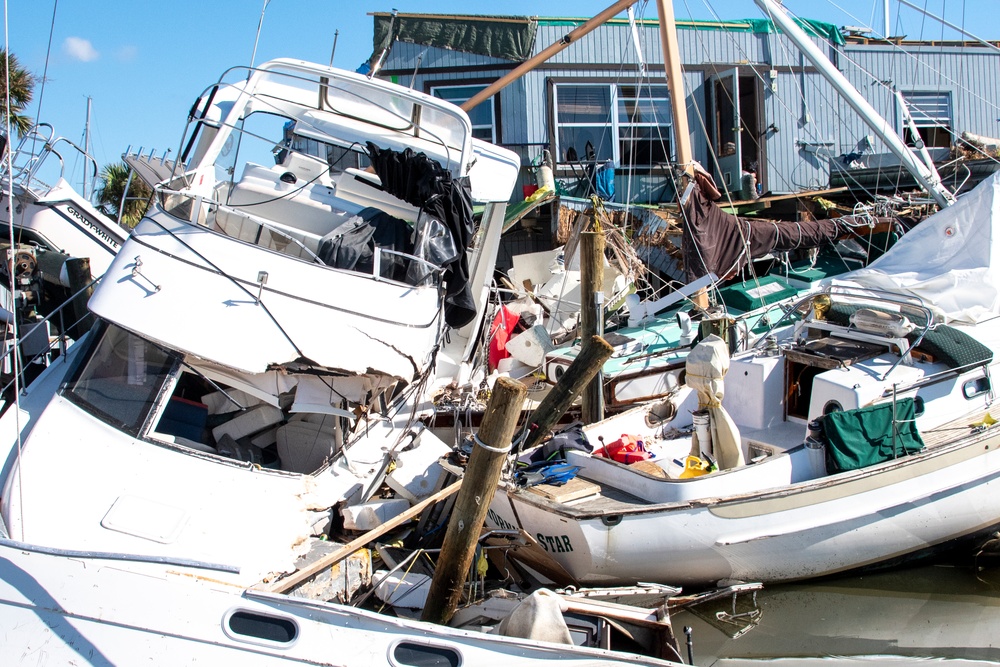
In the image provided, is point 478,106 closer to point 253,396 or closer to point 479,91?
point 479,91

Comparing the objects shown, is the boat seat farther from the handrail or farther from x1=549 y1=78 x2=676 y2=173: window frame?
x1=549 y1=78 x2=676 y2=173: window frame

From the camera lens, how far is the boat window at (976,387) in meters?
7.68

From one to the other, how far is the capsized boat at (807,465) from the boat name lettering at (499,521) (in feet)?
0.04

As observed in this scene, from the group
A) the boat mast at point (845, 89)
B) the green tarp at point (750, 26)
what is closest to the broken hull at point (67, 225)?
the boat mast at point (845, 89)

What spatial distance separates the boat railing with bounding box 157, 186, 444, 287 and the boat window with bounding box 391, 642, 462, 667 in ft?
9.73

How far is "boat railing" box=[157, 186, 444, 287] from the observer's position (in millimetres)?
6332

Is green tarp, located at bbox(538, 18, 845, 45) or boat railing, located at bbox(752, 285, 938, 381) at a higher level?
green tarp, located at bbox(538, 18, 845, 45)

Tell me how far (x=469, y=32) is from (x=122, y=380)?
35.9 ft

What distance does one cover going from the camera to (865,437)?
6684 mm

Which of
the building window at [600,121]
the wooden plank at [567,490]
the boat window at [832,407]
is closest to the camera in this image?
the wooden plank at [567,490]

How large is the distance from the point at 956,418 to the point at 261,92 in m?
7.17

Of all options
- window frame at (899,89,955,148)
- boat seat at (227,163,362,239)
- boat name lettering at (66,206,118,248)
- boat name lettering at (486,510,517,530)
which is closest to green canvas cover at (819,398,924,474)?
boat name lettering at (486,510,517,530)

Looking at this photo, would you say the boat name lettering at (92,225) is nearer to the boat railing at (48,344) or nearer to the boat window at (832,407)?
the boat railing at (48,344)

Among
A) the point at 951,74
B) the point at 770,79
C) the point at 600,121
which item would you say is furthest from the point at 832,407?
the point at 951,74
